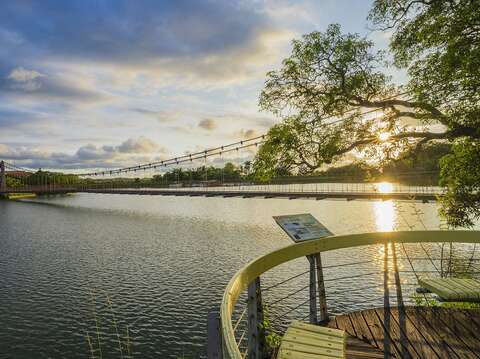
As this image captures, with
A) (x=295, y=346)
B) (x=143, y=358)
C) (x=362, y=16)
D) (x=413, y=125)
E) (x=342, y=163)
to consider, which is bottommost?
(x=143, y=358)

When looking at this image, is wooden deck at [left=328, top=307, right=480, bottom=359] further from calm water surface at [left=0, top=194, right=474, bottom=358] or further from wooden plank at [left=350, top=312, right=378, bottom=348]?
calm water surface at [left=0, top=194, right=474, bottom=358]

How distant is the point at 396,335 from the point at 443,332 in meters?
0.51

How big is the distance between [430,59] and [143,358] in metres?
9.33

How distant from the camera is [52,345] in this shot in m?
9.61

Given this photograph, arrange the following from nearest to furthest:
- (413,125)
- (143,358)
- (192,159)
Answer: (413,125), (143,358), (192,159)

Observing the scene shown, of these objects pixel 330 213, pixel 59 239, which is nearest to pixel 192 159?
pixel 330 213

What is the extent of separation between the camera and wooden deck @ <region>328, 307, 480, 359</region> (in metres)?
3.37

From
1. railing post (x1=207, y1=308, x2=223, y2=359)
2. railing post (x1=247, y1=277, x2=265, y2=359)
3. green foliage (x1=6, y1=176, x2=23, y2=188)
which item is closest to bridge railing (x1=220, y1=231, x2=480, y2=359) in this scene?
railing post (x1=247, y1=277, x2=265, y2=359)

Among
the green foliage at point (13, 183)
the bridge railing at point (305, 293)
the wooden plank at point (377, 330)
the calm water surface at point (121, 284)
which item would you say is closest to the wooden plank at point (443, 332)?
the bridge railing at point (305, 293)

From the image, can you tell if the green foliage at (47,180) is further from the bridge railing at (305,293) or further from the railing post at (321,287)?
the railing post at (321,287)

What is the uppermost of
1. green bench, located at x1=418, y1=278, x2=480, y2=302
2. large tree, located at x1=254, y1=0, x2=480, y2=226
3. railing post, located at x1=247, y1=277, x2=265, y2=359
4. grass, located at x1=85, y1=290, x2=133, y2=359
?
large tree, located at x1=254, y1=0, x2=480, y2=226

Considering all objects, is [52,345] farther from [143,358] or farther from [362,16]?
[362,16]

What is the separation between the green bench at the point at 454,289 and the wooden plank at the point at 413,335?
44 cm

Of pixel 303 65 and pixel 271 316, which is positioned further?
pixel 271 316
